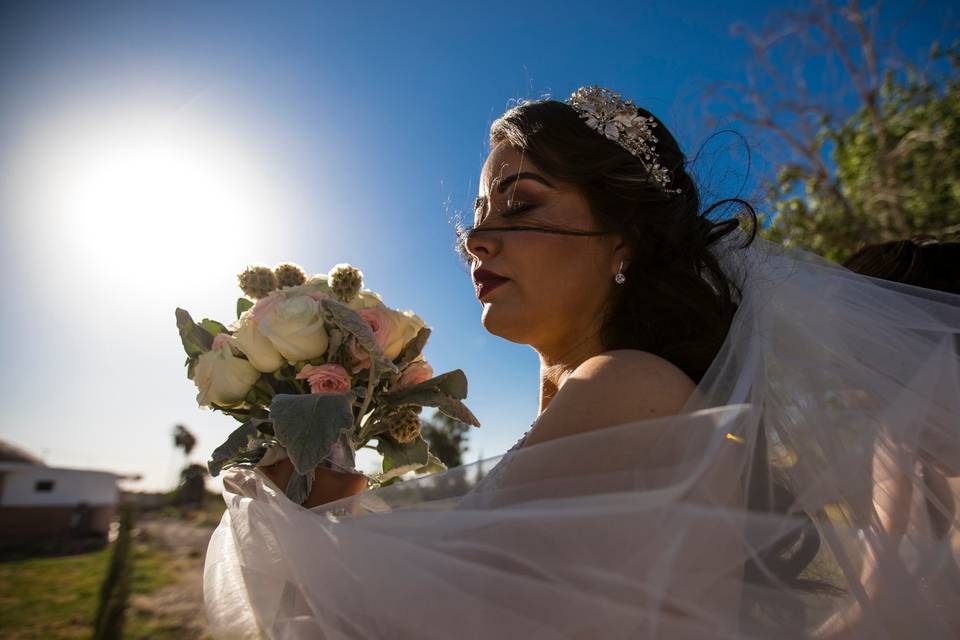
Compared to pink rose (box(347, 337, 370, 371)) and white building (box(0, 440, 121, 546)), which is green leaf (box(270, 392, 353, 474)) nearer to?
pink rose (box(347, 337, 370, 371))

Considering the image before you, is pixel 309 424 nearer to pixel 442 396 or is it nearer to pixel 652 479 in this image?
pixel 442 396

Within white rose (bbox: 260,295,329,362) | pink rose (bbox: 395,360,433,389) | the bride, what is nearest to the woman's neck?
the bride

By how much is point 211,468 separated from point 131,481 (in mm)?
32662

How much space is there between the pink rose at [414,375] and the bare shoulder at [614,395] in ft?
1.57

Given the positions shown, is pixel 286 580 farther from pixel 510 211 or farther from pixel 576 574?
pixel 510 211

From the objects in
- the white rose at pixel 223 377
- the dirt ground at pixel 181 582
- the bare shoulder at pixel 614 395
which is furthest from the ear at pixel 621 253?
the dirt ground at pixel 181 582

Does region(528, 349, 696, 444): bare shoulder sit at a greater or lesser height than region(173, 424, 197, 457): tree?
greater

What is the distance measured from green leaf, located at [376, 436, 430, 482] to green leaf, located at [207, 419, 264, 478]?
39 centimetres

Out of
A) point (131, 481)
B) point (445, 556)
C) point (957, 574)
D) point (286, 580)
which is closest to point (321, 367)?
point (286, 580)

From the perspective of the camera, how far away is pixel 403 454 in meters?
1.60

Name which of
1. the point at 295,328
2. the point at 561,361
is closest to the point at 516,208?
the point at 561,361

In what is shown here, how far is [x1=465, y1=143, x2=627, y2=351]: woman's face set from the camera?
5.68 ft

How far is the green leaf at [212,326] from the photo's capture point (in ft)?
5.65

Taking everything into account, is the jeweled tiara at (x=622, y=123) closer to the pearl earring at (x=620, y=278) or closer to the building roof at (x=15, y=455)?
the pearl earring at (x=620, y=278)
